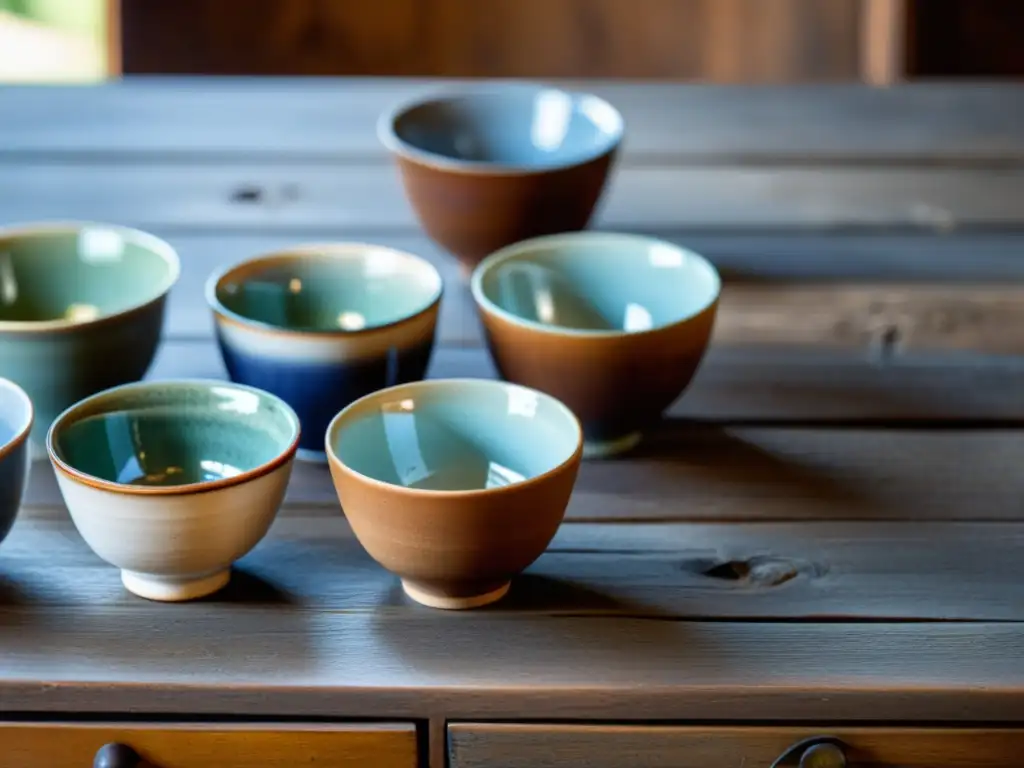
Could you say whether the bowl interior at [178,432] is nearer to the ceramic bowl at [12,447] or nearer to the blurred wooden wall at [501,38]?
the ceramic bowl at [12,447]

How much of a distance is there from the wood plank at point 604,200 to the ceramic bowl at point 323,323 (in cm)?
19

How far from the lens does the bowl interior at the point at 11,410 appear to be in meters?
0.70

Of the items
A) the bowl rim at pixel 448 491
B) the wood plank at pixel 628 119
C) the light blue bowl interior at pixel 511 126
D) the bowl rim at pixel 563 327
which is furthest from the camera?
the wood plank at pixel 628 119

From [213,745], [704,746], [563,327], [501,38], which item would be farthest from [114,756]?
[501,38]

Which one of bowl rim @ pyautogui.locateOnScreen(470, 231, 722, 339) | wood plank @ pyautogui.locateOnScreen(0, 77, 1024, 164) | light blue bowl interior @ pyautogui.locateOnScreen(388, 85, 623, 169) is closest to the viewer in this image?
bowl rim @ pyautogui.locateOnScreen(470, 231, 722, 339)

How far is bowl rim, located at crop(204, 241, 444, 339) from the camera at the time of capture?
29.2 inches

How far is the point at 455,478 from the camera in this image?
2.42ft

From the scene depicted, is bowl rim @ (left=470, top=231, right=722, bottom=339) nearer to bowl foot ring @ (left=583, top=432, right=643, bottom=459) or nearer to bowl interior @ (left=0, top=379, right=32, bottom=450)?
bowl foot ring @ (left=583, top=432, right=643, bottom=459)

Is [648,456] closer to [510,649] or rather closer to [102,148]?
[510,649]

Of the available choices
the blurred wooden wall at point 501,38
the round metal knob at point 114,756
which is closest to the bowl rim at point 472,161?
the round metal knob at point 114,756

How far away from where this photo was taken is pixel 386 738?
0.63 meters

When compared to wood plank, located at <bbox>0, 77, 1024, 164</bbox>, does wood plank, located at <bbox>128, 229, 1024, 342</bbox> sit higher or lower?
lower

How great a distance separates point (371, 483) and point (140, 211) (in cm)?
52

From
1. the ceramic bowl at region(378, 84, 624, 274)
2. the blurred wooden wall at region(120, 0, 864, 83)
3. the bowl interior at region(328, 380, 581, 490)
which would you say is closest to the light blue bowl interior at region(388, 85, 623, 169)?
the ceramic bowl at region(378, 84, 624, 274)
